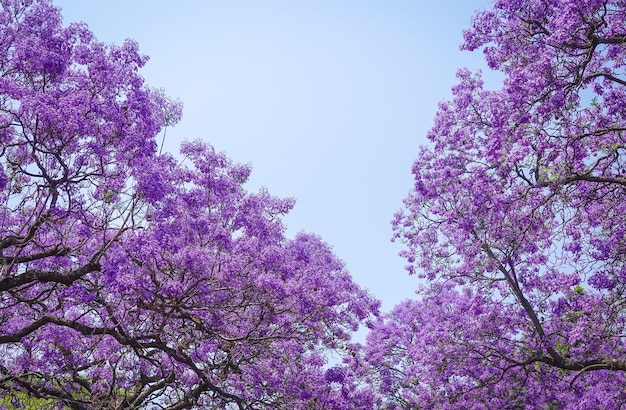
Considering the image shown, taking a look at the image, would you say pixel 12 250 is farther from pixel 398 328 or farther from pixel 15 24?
pixel 398 328

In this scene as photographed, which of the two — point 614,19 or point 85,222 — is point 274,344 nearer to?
point 85,222

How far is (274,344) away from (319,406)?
2.75m

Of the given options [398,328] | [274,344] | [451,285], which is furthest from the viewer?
[398,328]

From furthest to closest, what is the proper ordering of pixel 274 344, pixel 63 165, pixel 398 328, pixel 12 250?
pixel 398 328
pixel 274 344
pixel 12 250
pixel 63 165

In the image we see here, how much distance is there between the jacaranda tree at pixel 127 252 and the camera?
9906mm

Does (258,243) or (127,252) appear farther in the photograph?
(258,243)

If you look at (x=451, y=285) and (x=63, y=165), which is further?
(x=451, y=285)

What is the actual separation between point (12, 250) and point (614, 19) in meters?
12.7

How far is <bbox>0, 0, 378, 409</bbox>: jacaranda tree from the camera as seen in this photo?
32.5 feet

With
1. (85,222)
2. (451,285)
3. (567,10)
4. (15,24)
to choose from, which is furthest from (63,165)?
(451,285)

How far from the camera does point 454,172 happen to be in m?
14.9

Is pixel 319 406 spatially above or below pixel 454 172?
below

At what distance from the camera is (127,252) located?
394 inches

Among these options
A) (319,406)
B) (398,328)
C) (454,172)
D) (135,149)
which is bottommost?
(319,406)
